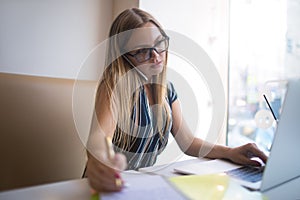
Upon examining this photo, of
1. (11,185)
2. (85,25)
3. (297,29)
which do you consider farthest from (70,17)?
(297,29)

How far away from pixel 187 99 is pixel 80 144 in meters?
0.72

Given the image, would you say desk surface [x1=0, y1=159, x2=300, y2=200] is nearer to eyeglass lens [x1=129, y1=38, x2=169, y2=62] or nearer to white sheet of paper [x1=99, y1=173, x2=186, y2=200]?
white sheet of paper [x1=99, y1=173, x2=186, y2=200]

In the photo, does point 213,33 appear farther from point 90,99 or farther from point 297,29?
point 90,99

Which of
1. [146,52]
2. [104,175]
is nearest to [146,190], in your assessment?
[104,175]

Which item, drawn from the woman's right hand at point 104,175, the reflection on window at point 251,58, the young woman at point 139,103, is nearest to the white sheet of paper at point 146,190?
the woman's right hand at point 104,175

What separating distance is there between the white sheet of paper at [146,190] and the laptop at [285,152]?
0.33 ft

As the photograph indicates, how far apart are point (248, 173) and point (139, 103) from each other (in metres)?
0.39

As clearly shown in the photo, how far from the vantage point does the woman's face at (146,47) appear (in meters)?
0.72

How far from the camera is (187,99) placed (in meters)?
1.42

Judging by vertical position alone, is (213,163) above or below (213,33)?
below

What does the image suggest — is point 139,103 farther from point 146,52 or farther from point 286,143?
point 286,143

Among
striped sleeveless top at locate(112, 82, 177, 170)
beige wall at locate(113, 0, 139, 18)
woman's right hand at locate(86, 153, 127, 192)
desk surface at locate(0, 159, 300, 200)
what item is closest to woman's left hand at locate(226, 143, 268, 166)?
desk surface at locate(0, 159, 300, 200)

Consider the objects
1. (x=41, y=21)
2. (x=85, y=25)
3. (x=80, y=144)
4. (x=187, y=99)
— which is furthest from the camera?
(x=187, y=99)

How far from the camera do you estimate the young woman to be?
27.8 inches
